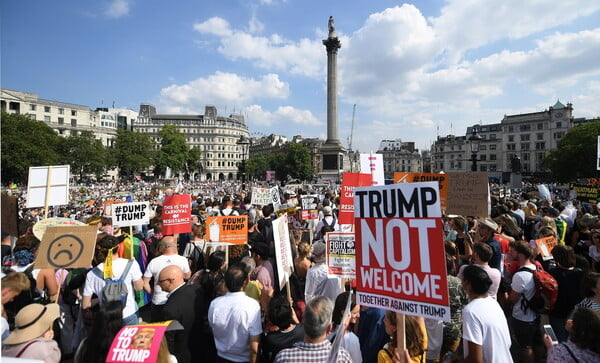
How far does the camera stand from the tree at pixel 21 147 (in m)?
42.5

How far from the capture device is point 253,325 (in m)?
3.59

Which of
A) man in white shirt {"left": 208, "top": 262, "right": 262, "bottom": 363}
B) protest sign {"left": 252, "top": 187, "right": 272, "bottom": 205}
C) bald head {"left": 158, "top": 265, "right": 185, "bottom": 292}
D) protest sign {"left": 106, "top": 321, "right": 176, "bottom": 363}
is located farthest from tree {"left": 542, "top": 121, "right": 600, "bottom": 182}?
protest sign {"left": 106, "top": 321, "right": 176, "bottom": 363}

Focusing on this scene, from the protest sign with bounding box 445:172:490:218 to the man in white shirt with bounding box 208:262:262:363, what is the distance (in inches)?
247

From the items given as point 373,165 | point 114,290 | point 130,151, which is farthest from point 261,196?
point 130,151

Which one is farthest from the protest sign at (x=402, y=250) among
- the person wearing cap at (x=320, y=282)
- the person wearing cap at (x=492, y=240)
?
the person wearing cap at (x=492, y=240)

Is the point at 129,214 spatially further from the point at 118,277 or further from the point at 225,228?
the point at 118,277

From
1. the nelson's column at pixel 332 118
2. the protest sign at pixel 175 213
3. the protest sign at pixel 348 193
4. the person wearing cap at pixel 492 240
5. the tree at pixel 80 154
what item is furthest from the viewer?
the tree at pixel 80 154

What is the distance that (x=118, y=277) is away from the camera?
478 cm

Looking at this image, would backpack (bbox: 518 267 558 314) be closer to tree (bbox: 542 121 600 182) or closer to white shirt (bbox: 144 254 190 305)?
white shirt (bbox: 144 254 190 305)

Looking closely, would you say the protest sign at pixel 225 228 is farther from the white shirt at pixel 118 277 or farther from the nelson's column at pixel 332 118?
the nelson's column at pixel 332 118

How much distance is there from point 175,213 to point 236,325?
4564 millimetres

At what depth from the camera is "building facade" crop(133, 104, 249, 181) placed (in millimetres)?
121000

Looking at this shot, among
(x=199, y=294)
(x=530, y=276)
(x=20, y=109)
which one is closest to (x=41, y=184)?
(x=199, y=294)

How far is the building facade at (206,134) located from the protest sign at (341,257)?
4720 inches
